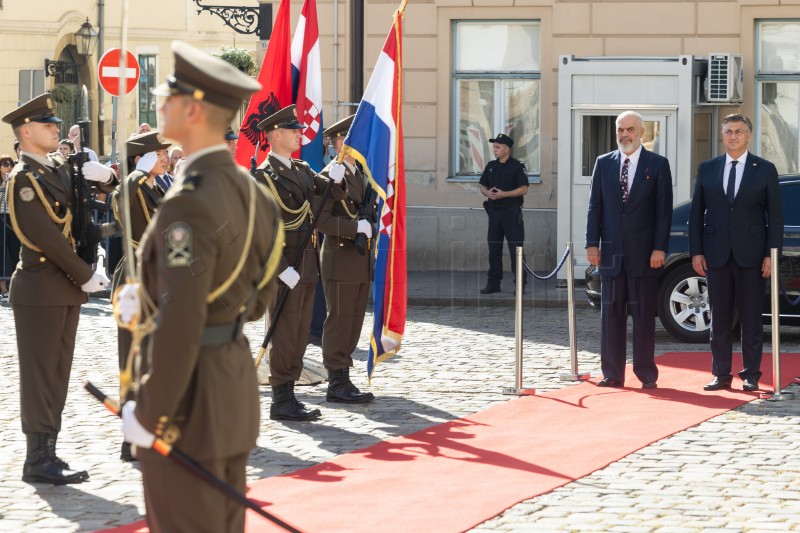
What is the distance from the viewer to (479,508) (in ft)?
23.4

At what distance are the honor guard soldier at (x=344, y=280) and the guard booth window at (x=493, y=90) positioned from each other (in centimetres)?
1021

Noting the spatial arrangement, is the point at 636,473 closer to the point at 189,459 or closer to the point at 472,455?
the point at 472,455

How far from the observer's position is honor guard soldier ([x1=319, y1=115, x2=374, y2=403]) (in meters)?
10.6

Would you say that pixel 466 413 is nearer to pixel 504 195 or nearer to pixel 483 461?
pixel 483 461

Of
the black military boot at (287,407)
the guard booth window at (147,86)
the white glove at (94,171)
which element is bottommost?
the black military boot at (287,407)

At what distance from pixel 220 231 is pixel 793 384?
7.48 meters

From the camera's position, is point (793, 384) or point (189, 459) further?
point (793, 384)

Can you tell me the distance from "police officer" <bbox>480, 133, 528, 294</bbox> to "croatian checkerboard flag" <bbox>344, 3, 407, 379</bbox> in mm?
7280

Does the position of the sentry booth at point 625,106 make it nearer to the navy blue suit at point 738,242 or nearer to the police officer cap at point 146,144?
the navy blue suit at point 738,242

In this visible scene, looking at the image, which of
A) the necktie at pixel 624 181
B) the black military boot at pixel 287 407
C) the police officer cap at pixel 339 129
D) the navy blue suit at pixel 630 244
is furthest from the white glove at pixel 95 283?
the necktie at pixel 624 181

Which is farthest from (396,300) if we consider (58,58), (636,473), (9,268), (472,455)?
(58,58)

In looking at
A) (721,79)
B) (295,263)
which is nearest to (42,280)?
(295,263)

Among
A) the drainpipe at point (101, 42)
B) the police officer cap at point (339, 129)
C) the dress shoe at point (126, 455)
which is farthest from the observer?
the drainpipe at point (101, 42)

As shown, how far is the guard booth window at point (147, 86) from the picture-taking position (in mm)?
42312
